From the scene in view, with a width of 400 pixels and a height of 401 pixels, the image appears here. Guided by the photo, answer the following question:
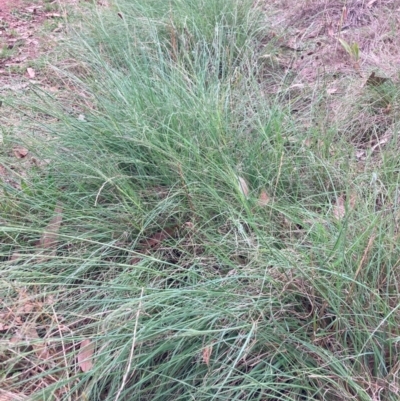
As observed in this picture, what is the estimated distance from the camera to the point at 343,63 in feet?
11.3

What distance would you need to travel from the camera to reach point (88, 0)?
538 cm

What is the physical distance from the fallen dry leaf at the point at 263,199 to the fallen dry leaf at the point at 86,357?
2.85 ft

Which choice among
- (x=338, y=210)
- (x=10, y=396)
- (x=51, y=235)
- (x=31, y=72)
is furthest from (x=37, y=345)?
(x=31, y=72)

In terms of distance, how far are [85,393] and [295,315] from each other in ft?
2.38

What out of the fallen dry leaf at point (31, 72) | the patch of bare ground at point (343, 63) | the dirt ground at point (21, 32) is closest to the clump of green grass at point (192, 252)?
the patch of bare ground at point (343, 63)

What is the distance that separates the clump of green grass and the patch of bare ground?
229 mm

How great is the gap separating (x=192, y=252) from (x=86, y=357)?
2.09 feet

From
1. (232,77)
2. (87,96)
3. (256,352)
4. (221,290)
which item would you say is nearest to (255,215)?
(221,290)

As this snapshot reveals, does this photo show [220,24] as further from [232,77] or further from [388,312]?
[388,312]

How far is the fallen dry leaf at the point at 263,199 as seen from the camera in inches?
85.0

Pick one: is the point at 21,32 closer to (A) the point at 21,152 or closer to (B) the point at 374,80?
(A) the point at 21,152

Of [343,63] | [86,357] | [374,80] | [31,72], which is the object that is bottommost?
[31,72]

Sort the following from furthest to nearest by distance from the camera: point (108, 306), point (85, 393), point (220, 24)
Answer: point (220, 24) → point (108, 306) → point (85, 393)

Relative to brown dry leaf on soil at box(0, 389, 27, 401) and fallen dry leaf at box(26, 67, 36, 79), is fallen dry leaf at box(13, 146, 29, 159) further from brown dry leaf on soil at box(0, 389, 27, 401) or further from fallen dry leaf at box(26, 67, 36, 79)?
fallen dry leaf at box(26, 67, 36, 79)
